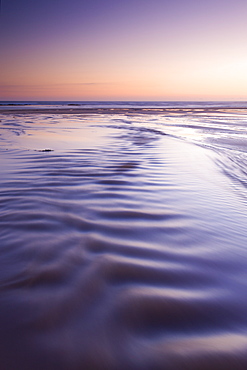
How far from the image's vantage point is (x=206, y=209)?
118 inches

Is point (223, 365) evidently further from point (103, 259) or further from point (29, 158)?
point (29, 158)

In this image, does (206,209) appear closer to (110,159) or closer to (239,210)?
(239,210)

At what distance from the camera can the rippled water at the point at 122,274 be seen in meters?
1.24

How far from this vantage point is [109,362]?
1181 millimetres

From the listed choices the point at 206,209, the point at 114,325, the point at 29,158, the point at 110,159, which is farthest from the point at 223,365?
the point at 29,158

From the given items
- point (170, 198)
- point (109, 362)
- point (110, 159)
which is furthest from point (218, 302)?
point (110, 159)

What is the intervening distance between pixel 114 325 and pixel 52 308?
1.16ft

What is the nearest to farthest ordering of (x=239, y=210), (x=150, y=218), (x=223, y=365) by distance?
(x=223, y=365)
(x=150, y=218)
(x=239, y=210)

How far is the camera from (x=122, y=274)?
70.7 inches

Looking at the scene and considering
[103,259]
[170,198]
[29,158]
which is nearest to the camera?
[103,259]

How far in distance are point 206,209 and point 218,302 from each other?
5.03 feet

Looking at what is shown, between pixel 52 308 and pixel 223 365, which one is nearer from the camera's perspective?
pixel 223 365

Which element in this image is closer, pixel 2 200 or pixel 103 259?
pixel 103 259

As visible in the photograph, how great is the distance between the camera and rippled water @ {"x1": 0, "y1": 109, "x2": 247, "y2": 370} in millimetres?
1238
